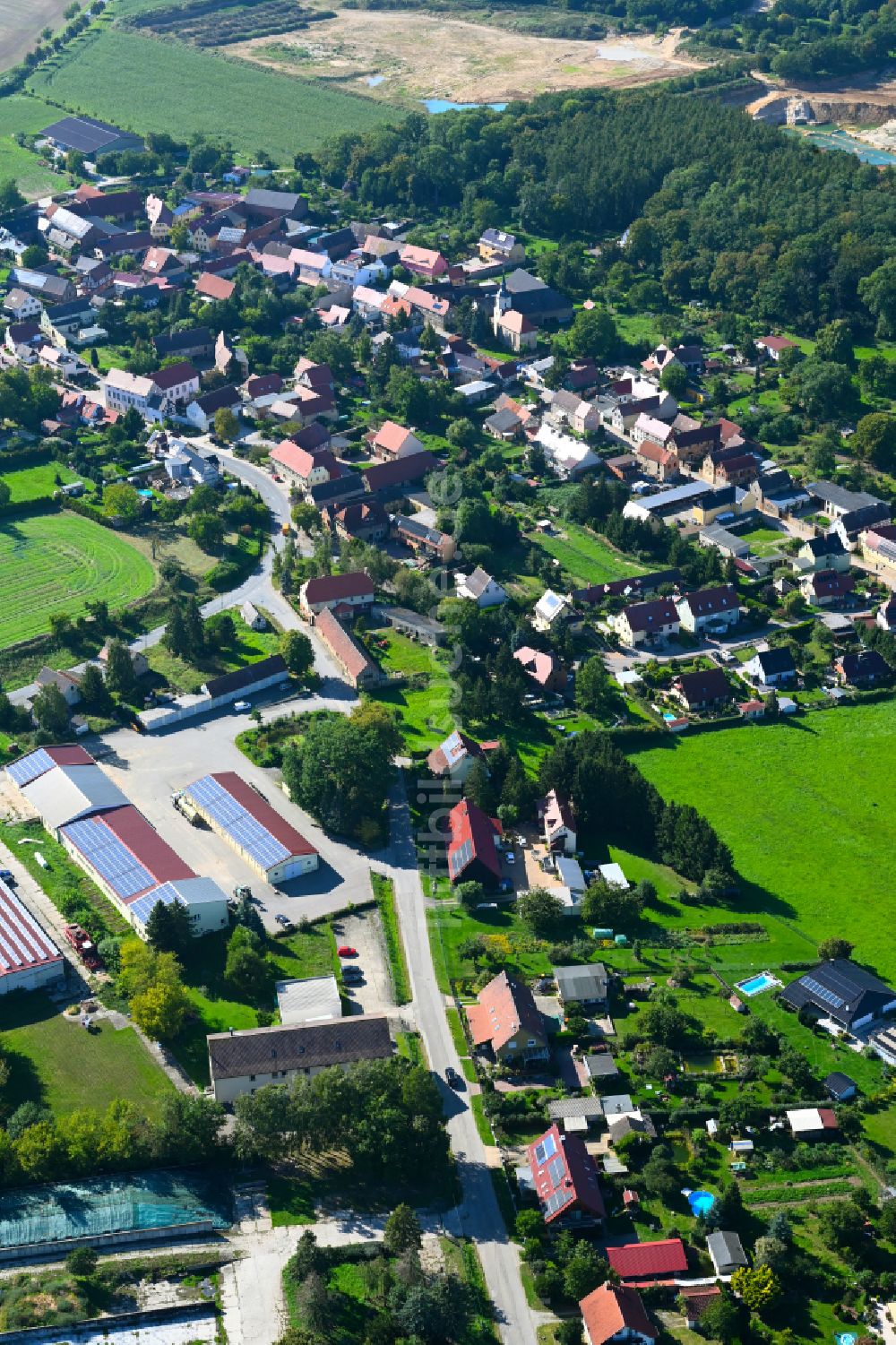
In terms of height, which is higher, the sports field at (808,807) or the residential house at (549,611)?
the residential house at (549,611)

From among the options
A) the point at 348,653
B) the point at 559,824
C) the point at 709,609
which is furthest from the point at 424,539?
the point at 559,824

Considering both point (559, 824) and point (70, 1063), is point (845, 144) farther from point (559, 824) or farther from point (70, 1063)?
point (70, 1063)

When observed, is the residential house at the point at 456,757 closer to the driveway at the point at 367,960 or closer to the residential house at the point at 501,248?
the driveway at the point at 367,960

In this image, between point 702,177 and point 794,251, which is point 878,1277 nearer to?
point 794,251

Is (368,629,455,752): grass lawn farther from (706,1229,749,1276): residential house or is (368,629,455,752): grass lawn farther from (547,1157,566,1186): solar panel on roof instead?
(706,1229,749,1276): residential house

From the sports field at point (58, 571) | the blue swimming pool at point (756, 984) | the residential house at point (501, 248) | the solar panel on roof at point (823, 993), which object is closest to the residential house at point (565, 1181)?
the blue swimming pool at point (756, 984)

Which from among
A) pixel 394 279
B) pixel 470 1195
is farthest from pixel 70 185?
pixel 470 1195
